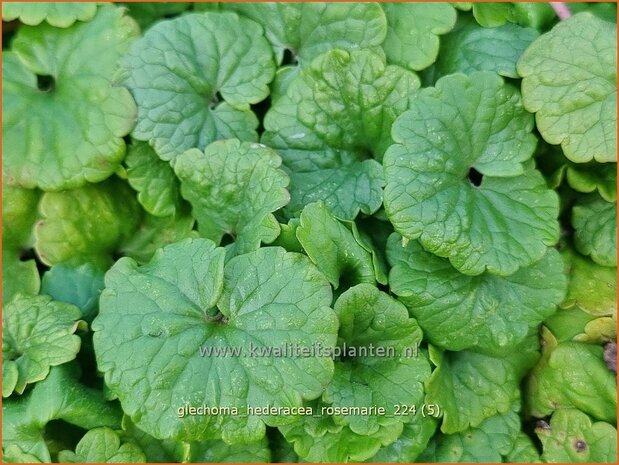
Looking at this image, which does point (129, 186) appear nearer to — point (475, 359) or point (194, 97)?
point (194, 97)

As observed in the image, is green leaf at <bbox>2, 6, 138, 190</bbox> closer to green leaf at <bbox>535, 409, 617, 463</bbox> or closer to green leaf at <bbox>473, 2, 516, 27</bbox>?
green leaf at <bbox>473, 2, 516, 27</bbox>

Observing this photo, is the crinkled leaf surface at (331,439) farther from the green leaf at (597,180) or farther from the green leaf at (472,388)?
the green leaf at (597,180)

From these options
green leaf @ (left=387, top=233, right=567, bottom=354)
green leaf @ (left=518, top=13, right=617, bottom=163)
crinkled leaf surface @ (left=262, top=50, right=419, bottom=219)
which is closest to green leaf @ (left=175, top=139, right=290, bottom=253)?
crinkled leaf surface @ (left=262, top=50, right=419, bottom=219)

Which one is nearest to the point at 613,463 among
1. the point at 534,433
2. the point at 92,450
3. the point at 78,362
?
the point at 534,433

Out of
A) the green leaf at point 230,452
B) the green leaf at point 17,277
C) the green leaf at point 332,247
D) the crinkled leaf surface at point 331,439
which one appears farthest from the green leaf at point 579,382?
the green leaf at point 17,277

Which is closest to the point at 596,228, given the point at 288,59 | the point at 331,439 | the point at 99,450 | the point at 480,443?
the point at 480,443

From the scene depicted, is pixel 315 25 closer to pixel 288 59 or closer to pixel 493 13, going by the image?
pixel 288 59
